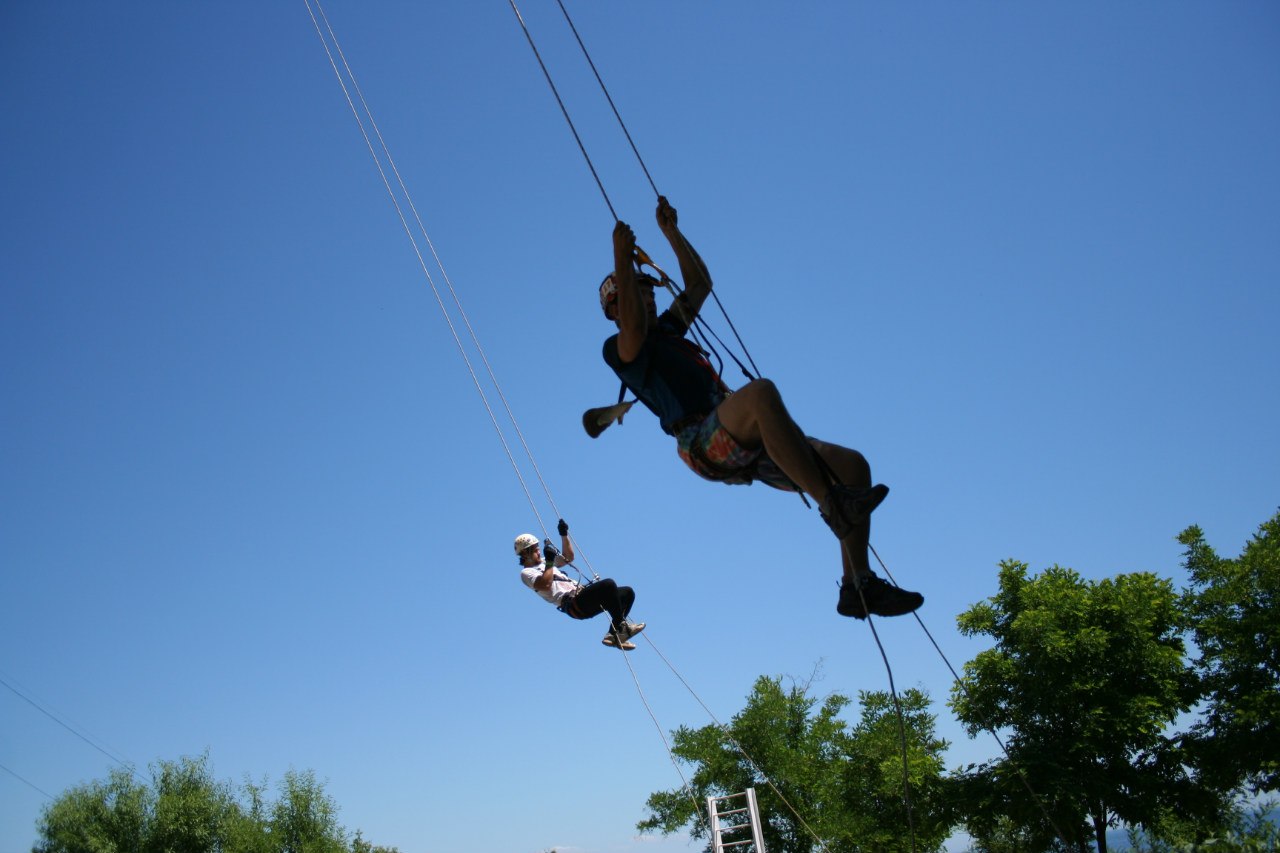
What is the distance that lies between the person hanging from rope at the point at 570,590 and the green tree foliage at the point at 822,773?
15.2 m

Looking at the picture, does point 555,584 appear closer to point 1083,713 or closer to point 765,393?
point 765,393

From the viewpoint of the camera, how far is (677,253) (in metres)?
4.32

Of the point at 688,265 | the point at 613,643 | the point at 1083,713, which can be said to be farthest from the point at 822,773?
the point at 688,265

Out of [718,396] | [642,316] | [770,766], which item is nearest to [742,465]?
[718,396]

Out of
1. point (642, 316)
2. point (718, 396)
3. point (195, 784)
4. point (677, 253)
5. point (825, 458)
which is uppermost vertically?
point (195, 784)

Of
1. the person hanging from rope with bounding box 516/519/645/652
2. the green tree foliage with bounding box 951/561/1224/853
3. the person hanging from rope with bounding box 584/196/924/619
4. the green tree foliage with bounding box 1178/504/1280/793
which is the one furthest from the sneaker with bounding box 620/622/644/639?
the green tree foliage with bounding box 1178/504/1280/793

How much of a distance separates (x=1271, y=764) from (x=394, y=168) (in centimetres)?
2008

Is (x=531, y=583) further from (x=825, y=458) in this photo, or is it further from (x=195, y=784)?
(x=195, y=784)

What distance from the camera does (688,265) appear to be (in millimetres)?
4320

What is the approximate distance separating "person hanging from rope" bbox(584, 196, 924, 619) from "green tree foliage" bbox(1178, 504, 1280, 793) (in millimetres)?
18969

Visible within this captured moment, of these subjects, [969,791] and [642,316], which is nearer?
[642,316]

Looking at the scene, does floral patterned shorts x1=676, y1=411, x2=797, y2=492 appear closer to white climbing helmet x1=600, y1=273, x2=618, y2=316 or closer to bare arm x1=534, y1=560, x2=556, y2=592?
white climbing helmet x1=600, y1=273, x2=618, y2=316

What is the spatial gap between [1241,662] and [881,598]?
20353 mm

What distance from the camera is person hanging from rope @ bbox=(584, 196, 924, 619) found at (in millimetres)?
3357
